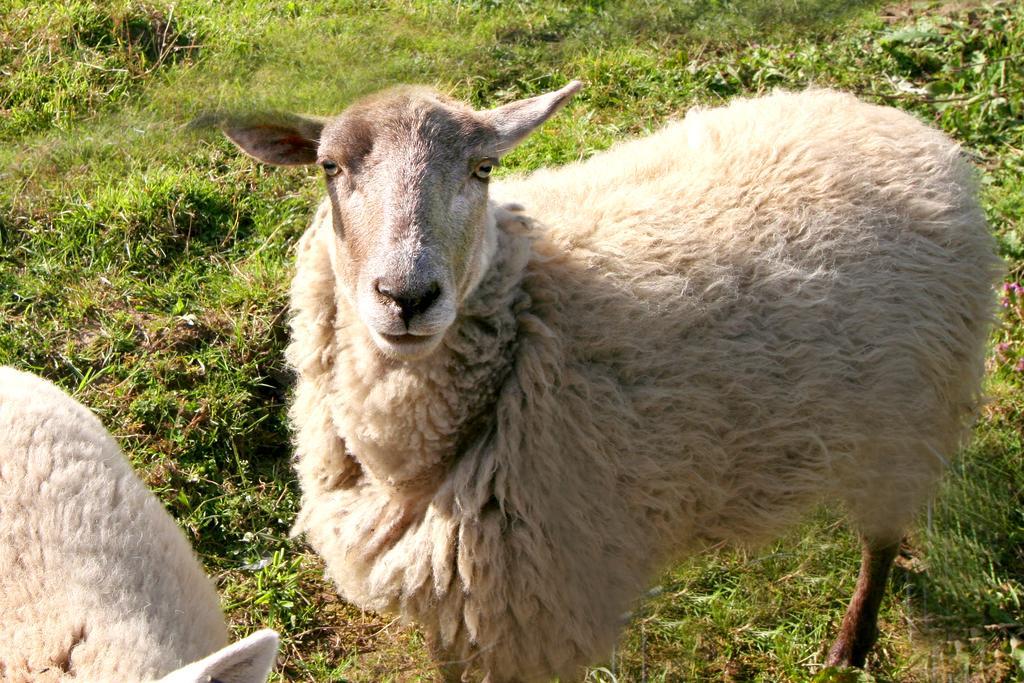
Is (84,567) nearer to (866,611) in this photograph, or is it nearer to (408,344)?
(408,344)

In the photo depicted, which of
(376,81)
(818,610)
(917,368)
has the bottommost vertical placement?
(818,610)

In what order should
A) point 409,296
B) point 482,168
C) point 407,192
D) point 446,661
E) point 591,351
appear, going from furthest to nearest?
point 446,661 < point 591,351 < point 482,168 < point 407,192 < point 409,296

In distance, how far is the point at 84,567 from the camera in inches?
121

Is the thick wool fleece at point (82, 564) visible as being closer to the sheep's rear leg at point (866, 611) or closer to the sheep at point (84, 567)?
the sheep at point (84, 567)

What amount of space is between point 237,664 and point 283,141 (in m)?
1.62

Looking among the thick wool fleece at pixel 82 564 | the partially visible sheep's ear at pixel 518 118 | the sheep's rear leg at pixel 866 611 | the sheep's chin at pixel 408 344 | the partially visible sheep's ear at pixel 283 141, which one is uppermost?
the partially visible sheep's ear at pixel 518 118

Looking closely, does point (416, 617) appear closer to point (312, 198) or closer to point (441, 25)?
point (441, 25)

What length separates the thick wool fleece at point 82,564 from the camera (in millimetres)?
2861

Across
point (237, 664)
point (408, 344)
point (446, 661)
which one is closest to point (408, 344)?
point (408, 344)

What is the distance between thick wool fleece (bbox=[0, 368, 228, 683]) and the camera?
9.39ft

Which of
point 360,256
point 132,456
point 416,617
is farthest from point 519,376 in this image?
point 132,456

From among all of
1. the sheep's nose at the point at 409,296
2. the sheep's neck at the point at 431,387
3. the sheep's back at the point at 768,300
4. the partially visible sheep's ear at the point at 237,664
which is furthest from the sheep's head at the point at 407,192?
the partially visible sheep's ear at the point at 237,664

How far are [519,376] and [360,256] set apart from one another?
686 millimetres

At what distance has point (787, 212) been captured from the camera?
12.4ft
